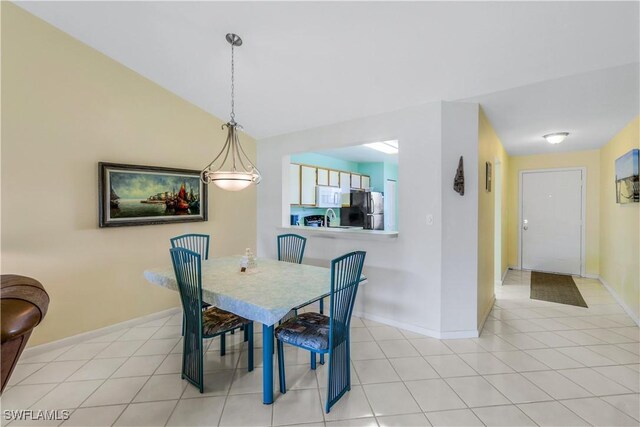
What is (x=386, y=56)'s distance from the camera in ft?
7.44

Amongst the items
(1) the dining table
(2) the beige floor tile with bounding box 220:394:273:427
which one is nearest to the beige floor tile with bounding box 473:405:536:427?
(1) the dining table

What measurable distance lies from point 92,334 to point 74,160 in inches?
66.0

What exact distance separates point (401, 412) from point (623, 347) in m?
2.36

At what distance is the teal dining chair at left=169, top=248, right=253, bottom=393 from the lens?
1.87 meters

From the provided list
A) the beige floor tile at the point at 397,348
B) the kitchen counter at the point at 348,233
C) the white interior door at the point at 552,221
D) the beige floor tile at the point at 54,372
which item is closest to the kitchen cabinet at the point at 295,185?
the kitchen counter at the point at 348,233

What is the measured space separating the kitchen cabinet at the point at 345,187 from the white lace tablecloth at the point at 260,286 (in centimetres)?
324

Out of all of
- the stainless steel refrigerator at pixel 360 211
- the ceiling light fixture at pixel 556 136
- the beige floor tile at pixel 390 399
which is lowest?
the beige floor tile at pixel 390 399

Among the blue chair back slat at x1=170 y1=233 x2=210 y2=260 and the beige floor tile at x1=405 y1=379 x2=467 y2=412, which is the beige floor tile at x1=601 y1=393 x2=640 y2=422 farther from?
the blue chair back slat at x1=170 y1=233 x2=210 y2=260

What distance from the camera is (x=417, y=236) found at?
2.87 metres

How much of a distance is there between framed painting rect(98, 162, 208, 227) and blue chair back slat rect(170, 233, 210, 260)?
0.35 metres

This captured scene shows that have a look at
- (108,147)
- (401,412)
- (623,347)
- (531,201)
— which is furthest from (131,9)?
(531,201)

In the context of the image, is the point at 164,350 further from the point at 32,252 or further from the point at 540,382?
the point at 540,382

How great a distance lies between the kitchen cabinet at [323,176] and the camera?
17.2 ft

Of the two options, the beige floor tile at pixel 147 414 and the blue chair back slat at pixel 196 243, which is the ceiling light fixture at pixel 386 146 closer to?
the blue chair back slat at pixel 196 243
